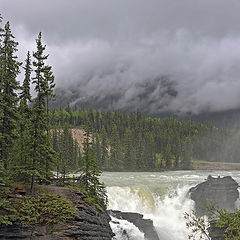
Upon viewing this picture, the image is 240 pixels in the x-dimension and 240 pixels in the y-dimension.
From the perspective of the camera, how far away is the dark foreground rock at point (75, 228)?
69.9ft

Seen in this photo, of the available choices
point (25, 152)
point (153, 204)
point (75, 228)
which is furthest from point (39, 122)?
point (153, 204)

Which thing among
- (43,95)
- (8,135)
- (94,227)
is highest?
(43,95)

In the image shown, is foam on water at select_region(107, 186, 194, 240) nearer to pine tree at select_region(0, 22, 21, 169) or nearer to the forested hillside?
the forested hillside

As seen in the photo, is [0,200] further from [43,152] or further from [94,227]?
[94,227]

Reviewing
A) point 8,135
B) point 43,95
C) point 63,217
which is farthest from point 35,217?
point 43,95

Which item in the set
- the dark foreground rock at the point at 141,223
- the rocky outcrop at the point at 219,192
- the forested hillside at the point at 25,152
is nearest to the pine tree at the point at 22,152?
the forested hillside at the point at 25,152

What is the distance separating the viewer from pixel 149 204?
51.6 meters

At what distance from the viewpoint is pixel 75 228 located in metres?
23.0

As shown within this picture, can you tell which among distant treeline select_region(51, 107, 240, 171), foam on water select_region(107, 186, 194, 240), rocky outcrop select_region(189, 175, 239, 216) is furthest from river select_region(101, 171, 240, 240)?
distant treeline select_region(51, 107, 240, 171)

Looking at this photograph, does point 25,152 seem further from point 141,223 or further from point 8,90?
point 141,223

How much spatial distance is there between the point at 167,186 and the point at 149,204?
9593 millimetres

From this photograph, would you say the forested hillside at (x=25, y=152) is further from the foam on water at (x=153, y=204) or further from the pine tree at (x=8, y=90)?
the foam on water at (x=153, y=204)

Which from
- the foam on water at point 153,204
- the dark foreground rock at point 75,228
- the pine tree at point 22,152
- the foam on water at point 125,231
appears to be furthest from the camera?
the foam on water at point 153,204

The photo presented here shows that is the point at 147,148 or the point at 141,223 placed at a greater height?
the point at 147,148
